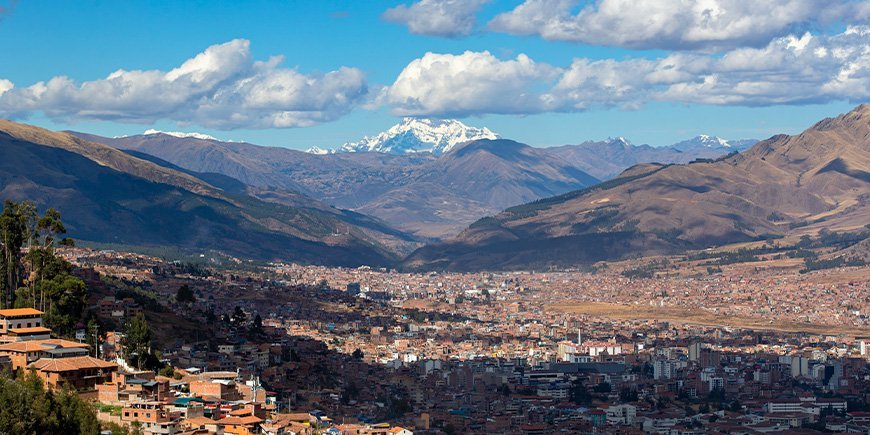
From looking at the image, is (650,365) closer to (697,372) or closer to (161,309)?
(697,372)

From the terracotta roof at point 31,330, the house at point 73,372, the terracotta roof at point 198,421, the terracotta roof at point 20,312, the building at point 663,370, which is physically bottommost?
the building at point 663,370

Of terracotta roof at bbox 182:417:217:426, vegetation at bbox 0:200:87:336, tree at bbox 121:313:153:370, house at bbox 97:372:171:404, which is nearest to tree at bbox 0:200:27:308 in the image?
vegetation at bbox 0:200:87:336

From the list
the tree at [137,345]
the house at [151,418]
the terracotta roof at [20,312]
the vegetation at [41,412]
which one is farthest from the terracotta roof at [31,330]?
the vegetation at [41,412]

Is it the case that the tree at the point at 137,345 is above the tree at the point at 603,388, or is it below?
above

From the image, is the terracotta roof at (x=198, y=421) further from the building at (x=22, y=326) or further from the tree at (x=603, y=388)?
the tree at (x=603, y=388)

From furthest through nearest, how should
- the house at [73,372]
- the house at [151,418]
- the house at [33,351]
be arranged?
the house at [33,351]
the house at [73,372]
the house at [151,418]

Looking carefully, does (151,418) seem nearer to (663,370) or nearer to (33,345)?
(33,345)

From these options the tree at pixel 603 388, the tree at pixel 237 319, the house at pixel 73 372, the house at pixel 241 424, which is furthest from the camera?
the tree at pixel 237 319

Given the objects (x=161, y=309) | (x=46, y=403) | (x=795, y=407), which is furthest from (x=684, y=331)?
(x=46, y=403)

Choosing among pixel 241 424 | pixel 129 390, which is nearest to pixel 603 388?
pixel 241 424
